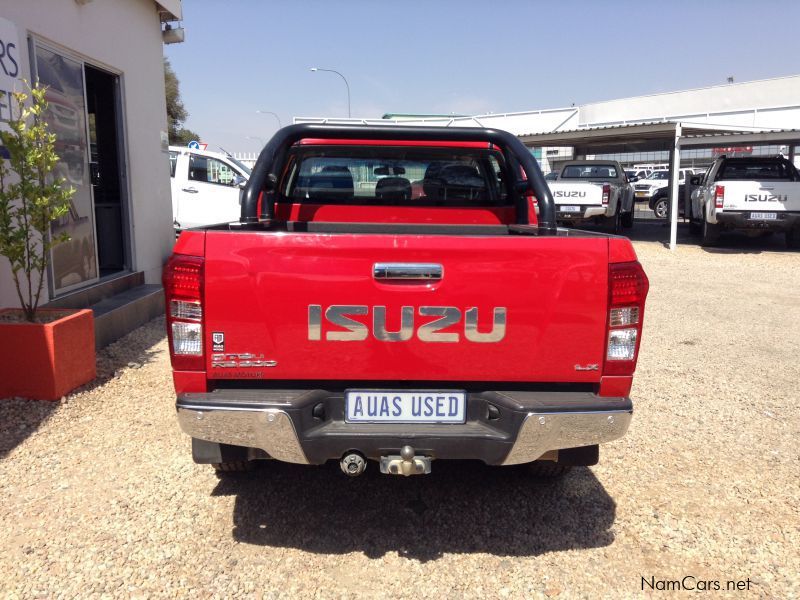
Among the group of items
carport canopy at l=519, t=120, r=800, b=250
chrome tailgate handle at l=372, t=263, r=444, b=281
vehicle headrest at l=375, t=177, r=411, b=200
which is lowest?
chrome tailgate handle at l=372, t=263, r=444, b=281

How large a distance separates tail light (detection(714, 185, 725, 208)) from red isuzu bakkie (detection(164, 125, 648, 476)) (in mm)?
12133

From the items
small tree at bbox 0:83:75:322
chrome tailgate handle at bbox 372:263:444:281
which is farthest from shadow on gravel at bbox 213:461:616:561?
small tree at bbox 0:83:75:322

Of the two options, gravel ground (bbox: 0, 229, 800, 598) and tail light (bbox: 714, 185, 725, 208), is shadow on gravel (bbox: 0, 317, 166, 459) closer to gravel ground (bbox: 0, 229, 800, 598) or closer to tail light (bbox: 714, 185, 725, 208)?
gravel ground (bbox: 0, 229, 800, 598)

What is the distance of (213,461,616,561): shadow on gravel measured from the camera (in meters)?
3.03

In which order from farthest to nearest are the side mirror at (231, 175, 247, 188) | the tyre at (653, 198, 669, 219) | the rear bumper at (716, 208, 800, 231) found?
the tyre at (653, 198, 669, 219), the rear bumper at (716, 208, 800, 231), the side mirror at (231, 175, 247, 188)

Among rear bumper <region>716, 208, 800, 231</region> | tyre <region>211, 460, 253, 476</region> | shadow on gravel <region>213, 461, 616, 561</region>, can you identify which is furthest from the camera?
rear bumper <region>716, 208, 800, 231</region>

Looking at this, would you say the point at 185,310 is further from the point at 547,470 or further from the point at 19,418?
the point at 19,418

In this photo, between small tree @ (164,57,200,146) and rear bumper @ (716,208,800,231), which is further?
small tree @ (164,57,200,146)

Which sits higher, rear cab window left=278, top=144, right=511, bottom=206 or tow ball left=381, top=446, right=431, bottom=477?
rear cab window left=278, top=144, right=511, bottom=206

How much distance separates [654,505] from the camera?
340 cm

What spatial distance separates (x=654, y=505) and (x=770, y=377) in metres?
2.95

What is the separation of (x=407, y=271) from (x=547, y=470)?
1.50 meters

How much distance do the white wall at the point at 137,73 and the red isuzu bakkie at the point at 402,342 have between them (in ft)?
14.7

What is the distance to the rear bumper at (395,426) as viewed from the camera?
2.53m
